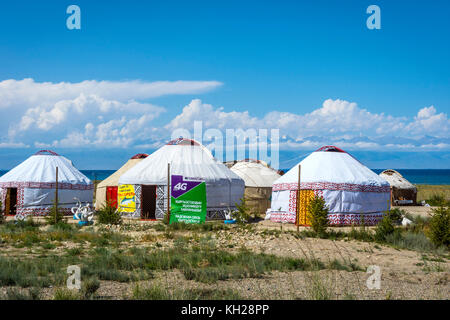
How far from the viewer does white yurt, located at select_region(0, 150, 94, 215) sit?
746 inches

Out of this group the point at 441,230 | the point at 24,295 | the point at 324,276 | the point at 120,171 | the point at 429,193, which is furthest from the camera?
the point at 429,193

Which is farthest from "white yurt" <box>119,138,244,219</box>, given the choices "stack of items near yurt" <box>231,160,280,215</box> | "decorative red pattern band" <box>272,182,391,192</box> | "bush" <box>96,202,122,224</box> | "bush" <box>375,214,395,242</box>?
"bush" <box>375,214,395,242</box>

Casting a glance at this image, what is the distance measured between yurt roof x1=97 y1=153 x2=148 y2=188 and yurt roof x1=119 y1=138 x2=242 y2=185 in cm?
377

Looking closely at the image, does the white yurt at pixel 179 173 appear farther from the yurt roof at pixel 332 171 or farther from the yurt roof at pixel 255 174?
the yurt roof at pixel 255 174

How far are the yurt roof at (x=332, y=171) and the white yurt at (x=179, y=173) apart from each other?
208 cm

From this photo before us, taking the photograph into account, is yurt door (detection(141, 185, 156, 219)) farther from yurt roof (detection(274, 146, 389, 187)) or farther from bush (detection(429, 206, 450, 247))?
bush (detection(429, 206, 450, 247))

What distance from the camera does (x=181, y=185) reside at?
16.1 meters

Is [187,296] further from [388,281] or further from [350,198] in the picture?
[350,198]

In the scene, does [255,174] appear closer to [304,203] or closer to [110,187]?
[304,203]

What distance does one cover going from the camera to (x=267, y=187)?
71.2ft

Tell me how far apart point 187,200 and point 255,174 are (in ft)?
24.4

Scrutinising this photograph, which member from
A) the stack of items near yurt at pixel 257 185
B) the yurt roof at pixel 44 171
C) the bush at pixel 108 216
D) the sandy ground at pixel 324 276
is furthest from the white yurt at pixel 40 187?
the sandy ground at pixel 324 276

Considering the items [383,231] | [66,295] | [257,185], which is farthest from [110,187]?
[66,295]

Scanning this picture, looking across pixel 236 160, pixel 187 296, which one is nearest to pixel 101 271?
pixel 187 296
